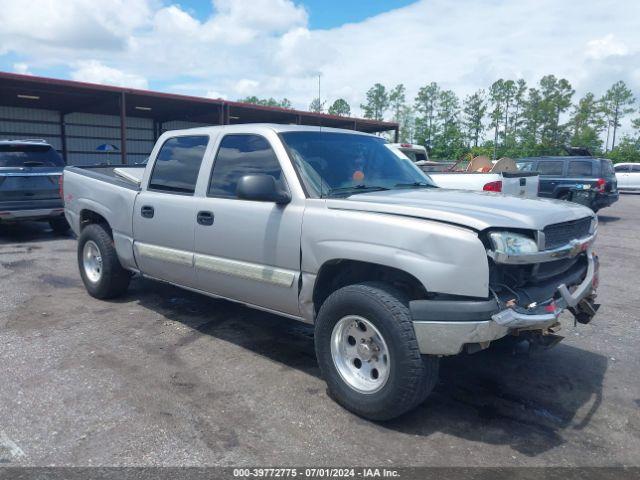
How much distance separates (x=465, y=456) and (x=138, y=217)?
3.74m

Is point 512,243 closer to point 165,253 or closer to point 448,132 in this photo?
point 165,253

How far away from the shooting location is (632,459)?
307cm

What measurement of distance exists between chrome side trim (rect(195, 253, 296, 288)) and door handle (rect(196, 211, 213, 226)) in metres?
0.28

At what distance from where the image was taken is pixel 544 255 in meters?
3.17

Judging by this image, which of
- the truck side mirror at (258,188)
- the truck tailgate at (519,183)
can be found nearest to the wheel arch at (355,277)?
the truck side mirror at (258,188)

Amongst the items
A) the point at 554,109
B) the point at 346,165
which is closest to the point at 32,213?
the point at 346,165

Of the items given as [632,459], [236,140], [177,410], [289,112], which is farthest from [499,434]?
[289,112]

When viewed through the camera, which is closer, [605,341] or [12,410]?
[12,410]

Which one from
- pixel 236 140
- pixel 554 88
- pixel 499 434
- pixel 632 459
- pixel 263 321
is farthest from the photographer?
pixel 554 88

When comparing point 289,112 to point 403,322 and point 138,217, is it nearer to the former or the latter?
point 138,217

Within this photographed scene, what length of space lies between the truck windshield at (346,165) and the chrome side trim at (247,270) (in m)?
0.65


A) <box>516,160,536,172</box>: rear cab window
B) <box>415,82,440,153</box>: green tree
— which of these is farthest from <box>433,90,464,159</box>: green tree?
<box>516,160,536,172</box>: rear cab window

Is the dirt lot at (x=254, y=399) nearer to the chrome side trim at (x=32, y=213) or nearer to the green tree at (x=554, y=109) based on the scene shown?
the chrome side trim at (x=32, y=213)

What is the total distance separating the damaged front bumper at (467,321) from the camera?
9.80 feet
